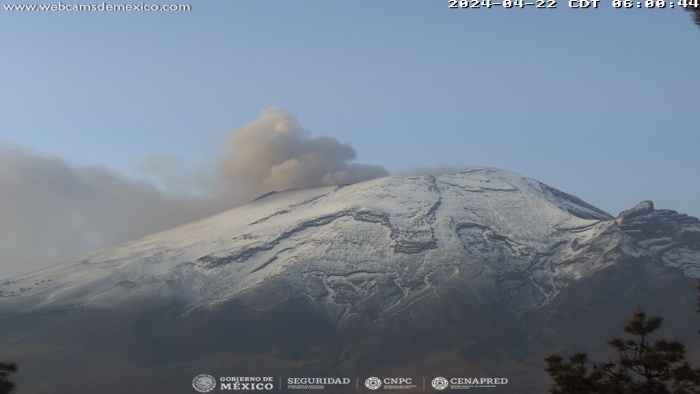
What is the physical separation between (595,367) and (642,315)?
2.21m

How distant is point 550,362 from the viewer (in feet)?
106

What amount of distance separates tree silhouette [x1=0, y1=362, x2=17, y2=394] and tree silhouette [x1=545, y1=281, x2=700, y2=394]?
16619 mm

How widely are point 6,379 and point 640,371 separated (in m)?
19.4

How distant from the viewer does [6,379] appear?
31.6 meters

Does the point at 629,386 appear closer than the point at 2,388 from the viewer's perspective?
Yes

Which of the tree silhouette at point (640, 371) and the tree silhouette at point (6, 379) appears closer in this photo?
the tree silhouette at point (640, 371)

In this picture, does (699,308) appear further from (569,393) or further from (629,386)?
(569,393)

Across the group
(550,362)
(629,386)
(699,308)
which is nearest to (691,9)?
(699,308)

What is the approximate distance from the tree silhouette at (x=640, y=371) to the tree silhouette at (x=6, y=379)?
16619 mm

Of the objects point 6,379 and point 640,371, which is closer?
point 640,371

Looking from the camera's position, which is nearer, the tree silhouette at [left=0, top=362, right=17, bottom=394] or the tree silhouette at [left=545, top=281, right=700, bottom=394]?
the tree silhouette at [left=545, top=281, right=700, bottom=394]

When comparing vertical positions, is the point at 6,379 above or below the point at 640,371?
above

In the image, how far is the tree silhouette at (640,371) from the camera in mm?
28797

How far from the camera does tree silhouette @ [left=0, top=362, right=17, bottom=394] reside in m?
30.9
